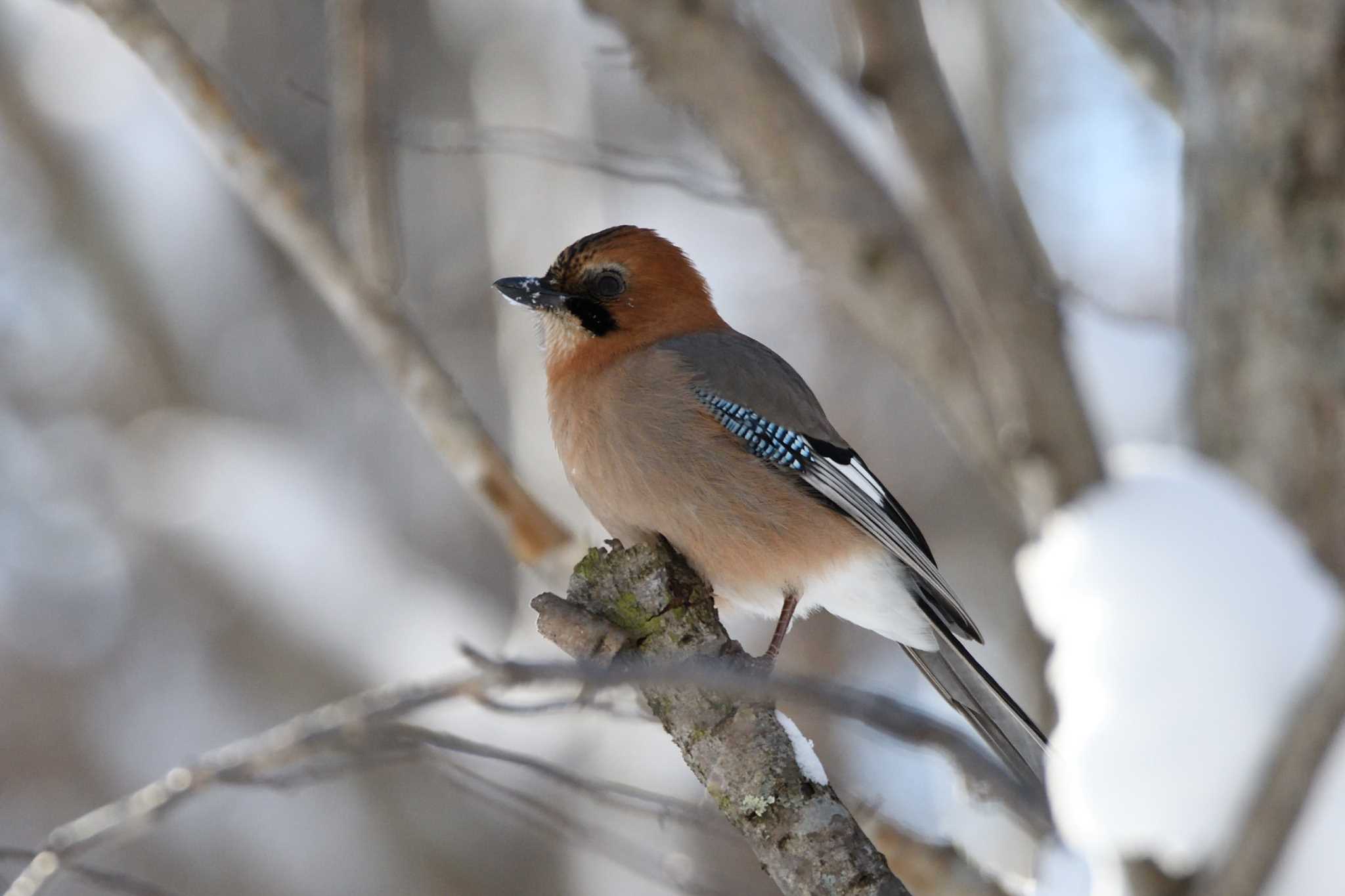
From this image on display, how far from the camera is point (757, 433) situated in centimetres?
382

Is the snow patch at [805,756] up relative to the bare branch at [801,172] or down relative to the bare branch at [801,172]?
down

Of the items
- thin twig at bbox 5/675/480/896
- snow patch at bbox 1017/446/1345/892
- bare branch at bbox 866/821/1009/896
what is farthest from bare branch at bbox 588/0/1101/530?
thin twig at bbox 5/675/480/896

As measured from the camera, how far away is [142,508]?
7672mm

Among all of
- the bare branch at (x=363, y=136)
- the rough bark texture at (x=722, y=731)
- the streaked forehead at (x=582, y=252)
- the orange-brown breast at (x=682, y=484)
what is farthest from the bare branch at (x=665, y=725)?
the bare branch at (x=363, y=136)

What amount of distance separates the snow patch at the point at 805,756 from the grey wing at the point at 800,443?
4.40 ft

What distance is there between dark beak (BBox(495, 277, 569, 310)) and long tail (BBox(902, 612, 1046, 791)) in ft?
4.91

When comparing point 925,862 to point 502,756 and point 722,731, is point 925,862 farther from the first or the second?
point 502,756

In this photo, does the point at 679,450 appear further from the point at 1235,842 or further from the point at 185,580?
the point at 185,580

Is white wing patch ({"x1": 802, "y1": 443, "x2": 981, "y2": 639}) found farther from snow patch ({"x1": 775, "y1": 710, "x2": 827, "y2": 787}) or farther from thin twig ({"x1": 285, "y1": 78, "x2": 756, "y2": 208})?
snow patch ({"x1": 775, "y1": 710, "x2": 827, "y2": 787})

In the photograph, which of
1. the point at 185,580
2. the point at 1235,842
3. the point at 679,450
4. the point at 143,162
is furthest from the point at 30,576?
the point at 1235,842

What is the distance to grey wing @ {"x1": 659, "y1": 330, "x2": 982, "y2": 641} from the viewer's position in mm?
3787

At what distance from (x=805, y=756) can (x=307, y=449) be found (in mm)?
6252

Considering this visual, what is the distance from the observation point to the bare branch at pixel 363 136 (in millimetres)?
4332

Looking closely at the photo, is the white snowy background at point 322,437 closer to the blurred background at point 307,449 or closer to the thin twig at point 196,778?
the blurred background at point 307,449
